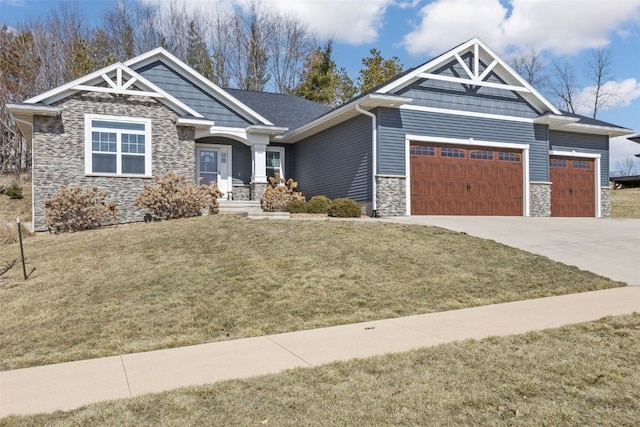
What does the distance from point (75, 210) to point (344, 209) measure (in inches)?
310

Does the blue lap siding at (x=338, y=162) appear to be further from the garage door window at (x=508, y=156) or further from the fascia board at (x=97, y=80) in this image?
the garage door window at (x=508, y=156)

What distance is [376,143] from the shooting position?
16.3 meters

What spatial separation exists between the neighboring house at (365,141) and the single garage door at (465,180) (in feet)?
0.14

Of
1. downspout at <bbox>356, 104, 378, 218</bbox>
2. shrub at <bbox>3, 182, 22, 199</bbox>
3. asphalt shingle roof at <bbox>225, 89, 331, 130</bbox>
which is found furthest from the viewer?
shrub at <bbox>3, 182, 22, 199</bbox>

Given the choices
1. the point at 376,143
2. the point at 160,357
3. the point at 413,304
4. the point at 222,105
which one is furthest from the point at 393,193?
the point at 160,357

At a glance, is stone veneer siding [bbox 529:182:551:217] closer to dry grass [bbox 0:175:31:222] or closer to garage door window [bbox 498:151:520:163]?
garage door window [bbox 498:151:520:163]

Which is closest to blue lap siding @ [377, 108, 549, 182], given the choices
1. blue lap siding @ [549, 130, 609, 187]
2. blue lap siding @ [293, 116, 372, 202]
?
blue lap siding @ [293, 116, 372, 202]

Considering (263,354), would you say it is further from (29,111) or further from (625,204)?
(625,204)

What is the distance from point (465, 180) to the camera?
698 inches

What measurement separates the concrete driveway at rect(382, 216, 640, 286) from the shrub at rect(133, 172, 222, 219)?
20.7 feet

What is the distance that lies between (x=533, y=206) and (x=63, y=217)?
16.1 m

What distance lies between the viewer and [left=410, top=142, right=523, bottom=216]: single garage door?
17.1 meters

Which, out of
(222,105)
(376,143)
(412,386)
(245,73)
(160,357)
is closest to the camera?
(412,386)

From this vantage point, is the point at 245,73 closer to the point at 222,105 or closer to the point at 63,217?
the point at 222,105
